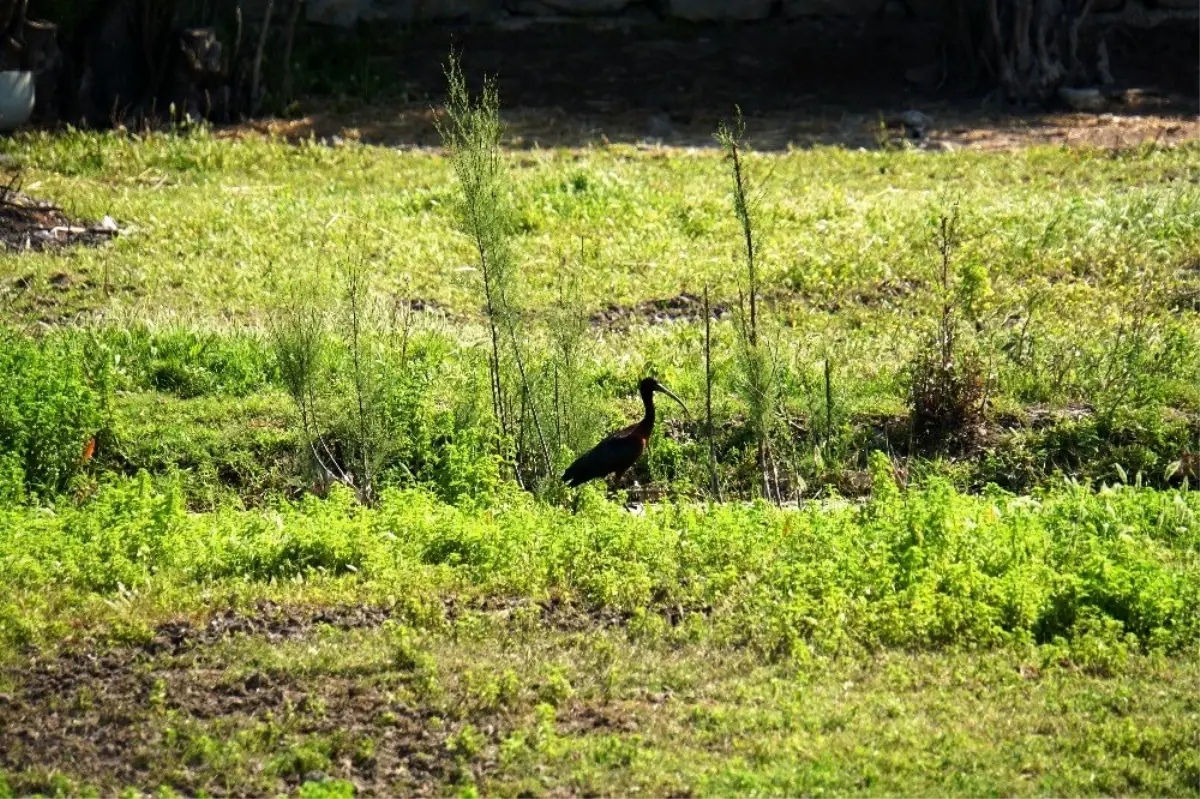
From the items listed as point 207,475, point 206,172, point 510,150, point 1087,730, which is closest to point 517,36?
point 510,150

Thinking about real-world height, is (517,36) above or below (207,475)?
above

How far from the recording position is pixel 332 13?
1962 cm

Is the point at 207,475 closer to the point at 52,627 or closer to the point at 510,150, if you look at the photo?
the point at 52,627

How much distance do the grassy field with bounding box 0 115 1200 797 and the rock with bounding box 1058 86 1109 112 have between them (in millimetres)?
2841

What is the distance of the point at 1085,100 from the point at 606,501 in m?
10.9

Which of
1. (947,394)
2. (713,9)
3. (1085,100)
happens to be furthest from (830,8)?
(947,394)

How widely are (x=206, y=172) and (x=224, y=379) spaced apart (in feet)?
18.0

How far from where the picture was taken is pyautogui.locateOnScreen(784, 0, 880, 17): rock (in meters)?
20.1

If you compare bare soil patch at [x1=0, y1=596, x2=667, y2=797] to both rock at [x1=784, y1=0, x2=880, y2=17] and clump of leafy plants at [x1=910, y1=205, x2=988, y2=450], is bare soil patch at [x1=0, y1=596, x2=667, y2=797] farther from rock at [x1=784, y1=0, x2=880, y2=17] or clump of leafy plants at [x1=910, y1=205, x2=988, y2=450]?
rock at [x1=784, y1=0, x2=880, y2=17]

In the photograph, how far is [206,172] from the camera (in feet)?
49.0

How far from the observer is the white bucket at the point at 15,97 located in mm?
15547

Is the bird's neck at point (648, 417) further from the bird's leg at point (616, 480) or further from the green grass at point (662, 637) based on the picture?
the green grass at point (662, 637)

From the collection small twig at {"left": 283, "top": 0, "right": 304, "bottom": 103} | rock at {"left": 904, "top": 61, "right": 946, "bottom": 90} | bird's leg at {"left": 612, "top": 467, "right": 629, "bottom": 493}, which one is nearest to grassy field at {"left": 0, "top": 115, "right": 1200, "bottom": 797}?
bird's leg at {"left": 612, "top": 467, "right": 629, "bottom": 493}

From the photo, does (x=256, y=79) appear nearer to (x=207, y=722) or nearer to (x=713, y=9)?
(x=713, y=9)
